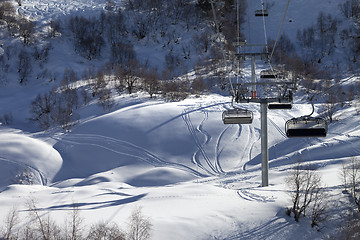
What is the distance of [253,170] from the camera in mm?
21016

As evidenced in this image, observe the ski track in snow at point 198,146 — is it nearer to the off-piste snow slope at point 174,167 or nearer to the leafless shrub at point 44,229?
the off-piste snow slope at point 174,167

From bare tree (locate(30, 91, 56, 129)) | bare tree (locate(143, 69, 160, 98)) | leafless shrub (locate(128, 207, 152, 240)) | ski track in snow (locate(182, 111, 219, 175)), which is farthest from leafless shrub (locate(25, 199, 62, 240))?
bare tree (locate(143, 69, 160, 98))

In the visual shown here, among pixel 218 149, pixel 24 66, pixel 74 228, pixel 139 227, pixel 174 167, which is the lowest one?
pixel 174 167

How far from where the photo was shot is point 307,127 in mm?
9961

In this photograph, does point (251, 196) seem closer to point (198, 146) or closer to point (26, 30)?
point (198, 146)

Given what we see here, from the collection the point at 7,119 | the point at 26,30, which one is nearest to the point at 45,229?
the point at 7,119

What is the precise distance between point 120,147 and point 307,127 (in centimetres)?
1660

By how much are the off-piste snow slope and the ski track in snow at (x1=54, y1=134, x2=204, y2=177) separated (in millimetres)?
74

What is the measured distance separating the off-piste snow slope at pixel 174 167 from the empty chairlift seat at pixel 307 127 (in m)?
5.37

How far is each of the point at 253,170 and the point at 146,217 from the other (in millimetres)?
10131

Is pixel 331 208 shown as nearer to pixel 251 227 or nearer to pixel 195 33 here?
pixel 251 227

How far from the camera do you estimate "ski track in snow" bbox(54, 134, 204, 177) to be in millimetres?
22359

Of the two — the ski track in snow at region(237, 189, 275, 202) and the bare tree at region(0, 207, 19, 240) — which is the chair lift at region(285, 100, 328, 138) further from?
the bare tree at region(0, 207, 19, 240)

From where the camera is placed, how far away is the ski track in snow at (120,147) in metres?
22.4
